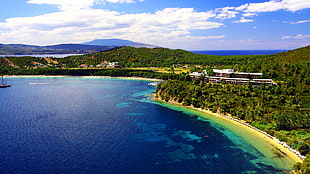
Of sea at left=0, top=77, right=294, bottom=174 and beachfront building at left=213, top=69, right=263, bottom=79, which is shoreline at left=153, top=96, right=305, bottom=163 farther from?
beachfront building at left=213, top=69, right=263, bottom=79

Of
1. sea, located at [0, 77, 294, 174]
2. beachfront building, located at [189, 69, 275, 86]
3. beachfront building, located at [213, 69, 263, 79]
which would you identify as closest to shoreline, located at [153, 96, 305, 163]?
sea, located at [0, 77, 294, 174]

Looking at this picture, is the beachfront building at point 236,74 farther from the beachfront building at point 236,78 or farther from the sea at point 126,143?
the sea at point 126,143

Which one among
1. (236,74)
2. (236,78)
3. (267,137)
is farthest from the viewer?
(236,74)

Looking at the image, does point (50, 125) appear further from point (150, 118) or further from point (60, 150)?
point (150, 118)

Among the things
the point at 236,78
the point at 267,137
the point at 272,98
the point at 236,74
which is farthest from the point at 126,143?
the point at 236,74

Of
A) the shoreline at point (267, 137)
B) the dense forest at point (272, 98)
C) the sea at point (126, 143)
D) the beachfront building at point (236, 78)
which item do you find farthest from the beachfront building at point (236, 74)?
the sea at point (126, 143)

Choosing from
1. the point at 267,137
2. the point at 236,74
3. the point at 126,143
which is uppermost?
the point at 236,74

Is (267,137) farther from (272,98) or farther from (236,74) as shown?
(236,74)

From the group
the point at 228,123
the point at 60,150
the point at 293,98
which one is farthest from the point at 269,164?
the point at 60,150

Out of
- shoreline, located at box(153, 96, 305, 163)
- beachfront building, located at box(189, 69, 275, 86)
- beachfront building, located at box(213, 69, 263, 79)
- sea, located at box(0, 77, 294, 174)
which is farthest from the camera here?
beachfront building, located at box(213, 69, 263, 79)
